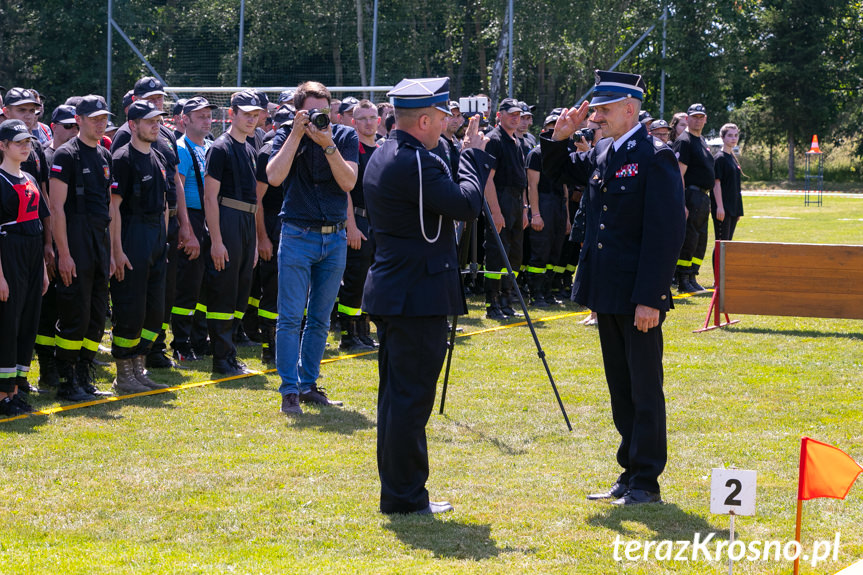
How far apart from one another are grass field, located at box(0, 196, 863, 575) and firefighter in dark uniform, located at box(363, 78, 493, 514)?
286 mm

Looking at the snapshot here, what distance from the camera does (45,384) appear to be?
26.8 ft

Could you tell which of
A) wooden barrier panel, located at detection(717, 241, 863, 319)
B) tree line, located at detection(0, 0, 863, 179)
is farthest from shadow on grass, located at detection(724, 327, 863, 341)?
tree line, located at detection(0, 0, 863, 179)

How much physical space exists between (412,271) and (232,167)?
362 centimetres

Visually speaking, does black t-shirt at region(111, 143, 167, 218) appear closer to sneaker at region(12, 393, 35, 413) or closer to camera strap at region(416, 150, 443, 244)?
sneaker at region(12, 393, 35, 413)

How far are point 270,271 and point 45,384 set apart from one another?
214 cm

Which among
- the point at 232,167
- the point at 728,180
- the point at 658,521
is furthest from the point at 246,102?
the point at 728,180

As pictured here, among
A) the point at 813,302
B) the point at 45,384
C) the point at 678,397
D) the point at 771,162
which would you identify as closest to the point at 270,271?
the point at 45,384

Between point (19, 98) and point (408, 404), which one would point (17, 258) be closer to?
point (19, 98)

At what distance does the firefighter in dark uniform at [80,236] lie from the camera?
745cm

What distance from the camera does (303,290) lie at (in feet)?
24.0

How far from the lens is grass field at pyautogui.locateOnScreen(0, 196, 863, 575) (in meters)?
4.63

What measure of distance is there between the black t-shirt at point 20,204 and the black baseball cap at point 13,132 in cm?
22

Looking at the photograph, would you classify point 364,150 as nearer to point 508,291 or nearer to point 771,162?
point 508,291

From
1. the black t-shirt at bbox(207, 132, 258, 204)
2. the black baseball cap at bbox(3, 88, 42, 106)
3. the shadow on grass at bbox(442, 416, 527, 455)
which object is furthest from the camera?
the black baseball cap at bbox(3, 88, 42, 106)
